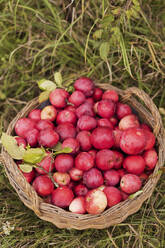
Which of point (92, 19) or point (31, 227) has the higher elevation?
point (92, 19)

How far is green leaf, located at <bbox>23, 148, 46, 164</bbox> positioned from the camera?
207cm

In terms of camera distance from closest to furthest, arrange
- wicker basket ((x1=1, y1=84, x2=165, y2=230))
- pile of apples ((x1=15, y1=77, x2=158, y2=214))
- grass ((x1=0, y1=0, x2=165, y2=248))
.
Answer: wicker basket ((x1=1, y1=84, x2=165, y2=230)), pile of apples ((x1=15, y1=77, x2=158, y2=214)), grass ((x1=0, y1=0, x2=165, y2=248))

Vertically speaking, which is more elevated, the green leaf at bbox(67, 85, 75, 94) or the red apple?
the green leaf at bbox(67, 85, 75, 94)

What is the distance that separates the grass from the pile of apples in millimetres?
387

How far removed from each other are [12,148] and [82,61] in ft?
5.46

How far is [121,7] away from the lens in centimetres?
249

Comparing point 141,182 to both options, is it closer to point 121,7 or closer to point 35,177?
point 35,177

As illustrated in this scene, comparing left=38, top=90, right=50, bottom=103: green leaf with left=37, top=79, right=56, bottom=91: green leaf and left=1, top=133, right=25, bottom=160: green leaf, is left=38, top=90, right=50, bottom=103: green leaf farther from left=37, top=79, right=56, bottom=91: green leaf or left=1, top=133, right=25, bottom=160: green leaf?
left=1, top=133, right=25, bottom=160: green leaf

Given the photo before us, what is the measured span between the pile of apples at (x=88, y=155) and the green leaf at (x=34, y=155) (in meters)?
0.07

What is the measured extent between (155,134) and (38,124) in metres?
1.09

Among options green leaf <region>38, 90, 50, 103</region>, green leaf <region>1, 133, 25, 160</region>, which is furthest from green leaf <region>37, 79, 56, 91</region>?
green leaf <region>1, 133, 25, 160</region>

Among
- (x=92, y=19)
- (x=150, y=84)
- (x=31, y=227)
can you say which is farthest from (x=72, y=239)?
(x=92, y=19)

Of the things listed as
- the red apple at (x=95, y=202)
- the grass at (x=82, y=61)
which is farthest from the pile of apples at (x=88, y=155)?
the grass at (x=82, y=61)

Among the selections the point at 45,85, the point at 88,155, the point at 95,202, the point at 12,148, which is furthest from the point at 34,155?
the point at 45,85
